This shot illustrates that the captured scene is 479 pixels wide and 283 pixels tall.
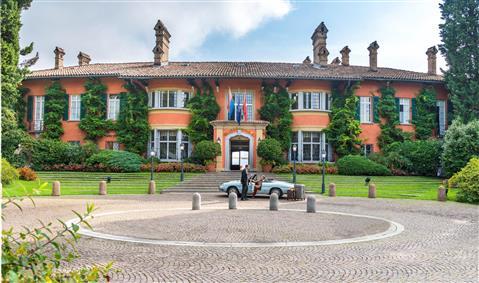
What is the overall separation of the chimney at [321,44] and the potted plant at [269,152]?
34.0 ft

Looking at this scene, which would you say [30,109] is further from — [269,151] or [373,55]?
[373,55]

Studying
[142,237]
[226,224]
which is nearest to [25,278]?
[142,237]

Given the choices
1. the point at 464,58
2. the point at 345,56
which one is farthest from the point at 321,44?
the point at 464,58

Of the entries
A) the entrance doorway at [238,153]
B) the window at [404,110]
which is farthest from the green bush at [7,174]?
the window at [404,110]

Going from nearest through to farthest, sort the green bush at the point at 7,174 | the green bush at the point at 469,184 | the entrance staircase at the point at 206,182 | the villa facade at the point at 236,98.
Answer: the green bush at the point at 469,184 < the green bush at the point at 7,174 < the entrance staircase at the point at 206,182 < the villa facade at the point at 236,98

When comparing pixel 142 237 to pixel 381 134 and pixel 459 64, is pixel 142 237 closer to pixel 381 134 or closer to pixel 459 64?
pixel 381 134

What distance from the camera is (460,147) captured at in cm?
2670

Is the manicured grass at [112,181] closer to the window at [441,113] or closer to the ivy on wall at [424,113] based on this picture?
the ivy on wall at [424,113]

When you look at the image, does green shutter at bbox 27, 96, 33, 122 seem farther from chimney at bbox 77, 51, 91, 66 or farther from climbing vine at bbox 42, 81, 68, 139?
chimney at bbox 77, 51, 91, 66

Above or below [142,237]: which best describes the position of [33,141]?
above

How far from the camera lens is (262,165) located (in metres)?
29.8

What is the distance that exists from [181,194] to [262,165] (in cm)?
930

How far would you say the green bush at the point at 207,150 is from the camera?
28.7 meters

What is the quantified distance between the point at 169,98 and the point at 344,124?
559 inches
